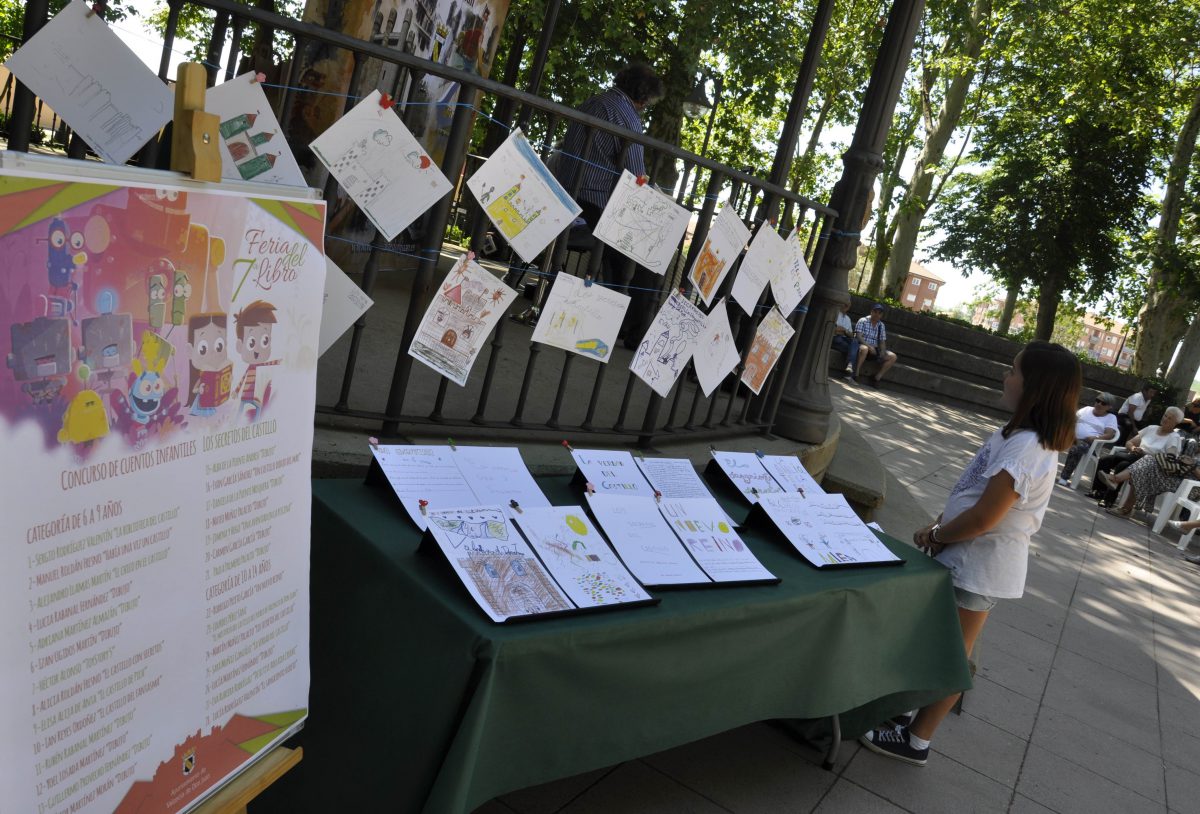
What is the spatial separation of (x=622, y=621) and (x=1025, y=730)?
125 inches

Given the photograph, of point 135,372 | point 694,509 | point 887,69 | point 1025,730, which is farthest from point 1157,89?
point 135,372

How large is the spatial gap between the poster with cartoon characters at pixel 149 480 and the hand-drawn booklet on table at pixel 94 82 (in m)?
0.44

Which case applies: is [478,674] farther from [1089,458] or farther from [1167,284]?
[1167,284]

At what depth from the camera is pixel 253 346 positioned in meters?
1.71

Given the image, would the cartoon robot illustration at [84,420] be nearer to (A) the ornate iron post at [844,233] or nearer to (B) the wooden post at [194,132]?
(B) the wooden post at [194,132]

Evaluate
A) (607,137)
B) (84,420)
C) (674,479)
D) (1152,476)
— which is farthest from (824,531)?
(1152,476)

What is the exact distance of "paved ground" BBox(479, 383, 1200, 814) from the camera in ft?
10.7

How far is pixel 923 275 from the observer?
513ft

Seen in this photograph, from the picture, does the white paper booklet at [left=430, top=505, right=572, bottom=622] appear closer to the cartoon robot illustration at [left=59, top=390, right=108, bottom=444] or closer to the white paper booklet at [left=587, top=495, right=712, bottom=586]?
the white paper booklet at [left=587, top=495, right=712, bottom=586]

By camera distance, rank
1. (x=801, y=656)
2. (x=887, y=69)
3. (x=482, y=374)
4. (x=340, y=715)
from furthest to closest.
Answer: (x=887, y=69) < (x=482, y=374) < (x=801, y=656) < (x=340, y=715)

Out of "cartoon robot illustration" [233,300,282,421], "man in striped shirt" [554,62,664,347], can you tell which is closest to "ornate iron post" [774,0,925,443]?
"man in striped shirt" [554,62,664,347]

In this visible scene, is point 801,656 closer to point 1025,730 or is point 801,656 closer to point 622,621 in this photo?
point 622,621

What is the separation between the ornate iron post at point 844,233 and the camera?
5.37 m

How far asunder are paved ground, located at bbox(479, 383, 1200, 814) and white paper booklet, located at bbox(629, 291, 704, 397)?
55.6 inches
